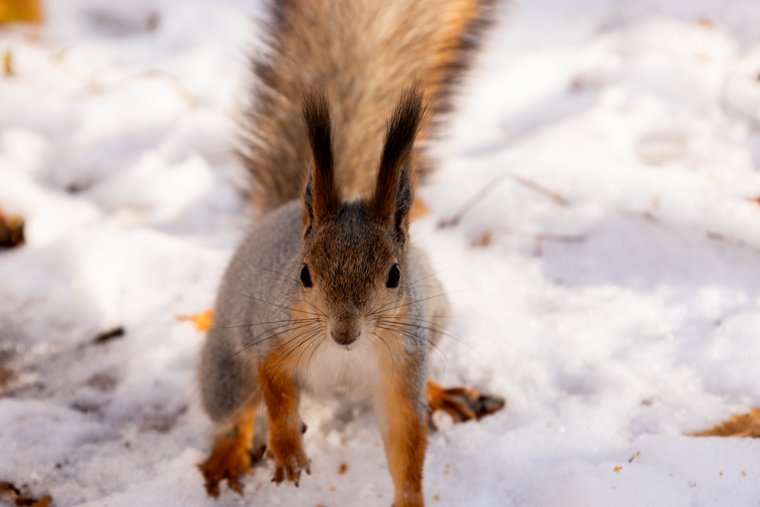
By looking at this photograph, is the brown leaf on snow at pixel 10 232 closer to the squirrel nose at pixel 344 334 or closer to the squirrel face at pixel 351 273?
the squirrel face at pixel 351 273

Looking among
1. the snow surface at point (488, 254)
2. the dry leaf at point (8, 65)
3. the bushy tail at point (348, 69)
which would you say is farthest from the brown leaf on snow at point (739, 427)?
the dry leaf at point (8, 65)

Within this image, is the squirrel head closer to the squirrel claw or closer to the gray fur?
the gray fur

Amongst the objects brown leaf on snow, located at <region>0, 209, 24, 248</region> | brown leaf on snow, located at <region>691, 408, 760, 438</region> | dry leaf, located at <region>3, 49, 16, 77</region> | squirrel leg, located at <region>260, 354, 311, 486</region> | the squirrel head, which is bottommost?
brown leaf on snow, located at <region>691, 408, 760, 438</region>

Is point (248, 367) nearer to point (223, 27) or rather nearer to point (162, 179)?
point (162, 179)

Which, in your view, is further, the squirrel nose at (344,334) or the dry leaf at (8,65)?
the dry leaf at (8,65)

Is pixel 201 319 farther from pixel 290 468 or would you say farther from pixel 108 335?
pixel 290 468

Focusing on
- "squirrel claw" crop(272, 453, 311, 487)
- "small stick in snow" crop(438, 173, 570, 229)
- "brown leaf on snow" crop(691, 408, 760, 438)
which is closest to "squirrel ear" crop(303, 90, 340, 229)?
"squirrel claw" crop(272, 453, 311, 487)

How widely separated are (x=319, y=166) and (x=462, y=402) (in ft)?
2.21

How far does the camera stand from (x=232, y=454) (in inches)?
60.3

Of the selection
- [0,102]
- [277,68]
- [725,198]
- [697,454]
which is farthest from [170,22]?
[697,454]

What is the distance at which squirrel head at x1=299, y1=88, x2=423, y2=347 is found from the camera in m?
1.15

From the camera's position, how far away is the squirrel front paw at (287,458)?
1355mm

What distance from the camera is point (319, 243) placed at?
1.20 meters

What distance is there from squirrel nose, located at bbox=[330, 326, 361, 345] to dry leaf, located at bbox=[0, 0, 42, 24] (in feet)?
8.15
